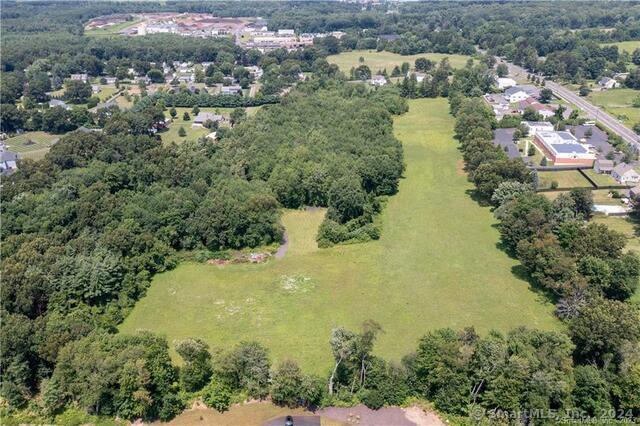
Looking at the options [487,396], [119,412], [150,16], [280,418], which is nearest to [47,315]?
[119,412]

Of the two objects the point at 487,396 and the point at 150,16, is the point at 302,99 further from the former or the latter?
the point at 150,16

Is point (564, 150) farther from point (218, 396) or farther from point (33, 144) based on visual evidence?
point (33, 144)

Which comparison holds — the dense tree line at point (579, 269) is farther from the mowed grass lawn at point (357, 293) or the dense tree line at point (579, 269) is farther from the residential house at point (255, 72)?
the residential house at point (255, 72)

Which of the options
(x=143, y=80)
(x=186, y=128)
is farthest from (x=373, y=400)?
(x=143, y=80)

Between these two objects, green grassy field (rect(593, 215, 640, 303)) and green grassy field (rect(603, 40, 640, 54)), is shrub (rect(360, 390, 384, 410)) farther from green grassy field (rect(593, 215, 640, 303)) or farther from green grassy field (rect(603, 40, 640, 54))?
green grassy field (rect(603, 40, 640, 54))

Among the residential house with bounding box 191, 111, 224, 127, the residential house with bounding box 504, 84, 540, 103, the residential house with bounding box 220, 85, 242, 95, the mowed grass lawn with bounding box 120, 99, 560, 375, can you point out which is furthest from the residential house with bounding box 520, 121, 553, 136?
the residential house with bounding box 220, 85, 242, 95

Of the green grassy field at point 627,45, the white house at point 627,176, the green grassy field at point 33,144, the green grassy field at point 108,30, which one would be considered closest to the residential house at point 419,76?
the green grassy field at point 627,45
